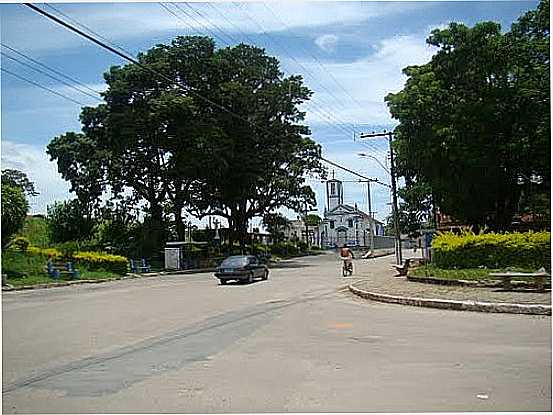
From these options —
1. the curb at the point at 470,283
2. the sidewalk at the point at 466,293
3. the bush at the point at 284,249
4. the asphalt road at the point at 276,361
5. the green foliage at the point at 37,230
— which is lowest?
the asphalt road at the point at 276,361

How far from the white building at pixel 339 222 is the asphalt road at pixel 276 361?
294 ft

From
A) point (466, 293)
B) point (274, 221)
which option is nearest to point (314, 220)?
point (274, 221)

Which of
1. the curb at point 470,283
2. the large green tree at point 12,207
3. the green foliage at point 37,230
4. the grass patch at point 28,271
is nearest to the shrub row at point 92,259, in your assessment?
the grass patch at point 28,271

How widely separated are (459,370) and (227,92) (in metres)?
40.5

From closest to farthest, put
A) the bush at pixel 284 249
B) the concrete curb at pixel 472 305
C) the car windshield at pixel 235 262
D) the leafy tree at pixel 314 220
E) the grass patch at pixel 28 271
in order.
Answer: the concrete curb at pixel 472 305 → the car windshield at pixel 235 262 → the grass patch at pixel 28 271 → the bush at pixel 284 249 → the leafy tree at pixel 314 220

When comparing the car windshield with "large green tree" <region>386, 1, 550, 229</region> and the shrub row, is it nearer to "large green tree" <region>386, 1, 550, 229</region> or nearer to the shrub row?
"large green tree" <region>386, 1, 550, 229</region>

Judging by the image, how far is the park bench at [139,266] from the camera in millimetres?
44406

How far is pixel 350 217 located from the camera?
363 ft

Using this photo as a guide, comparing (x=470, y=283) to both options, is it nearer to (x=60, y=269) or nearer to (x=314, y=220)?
(x=60, y=269)

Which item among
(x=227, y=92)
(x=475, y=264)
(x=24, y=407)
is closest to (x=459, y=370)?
(x=24, y=407)

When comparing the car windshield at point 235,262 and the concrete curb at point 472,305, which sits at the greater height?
the car windshield at point 235,262

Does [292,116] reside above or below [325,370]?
above

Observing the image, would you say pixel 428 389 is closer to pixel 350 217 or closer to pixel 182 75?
pixel 182 75

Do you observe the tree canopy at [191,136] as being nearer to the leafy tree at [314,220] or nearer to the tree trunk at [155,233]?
the tree trunk at [155,233]
